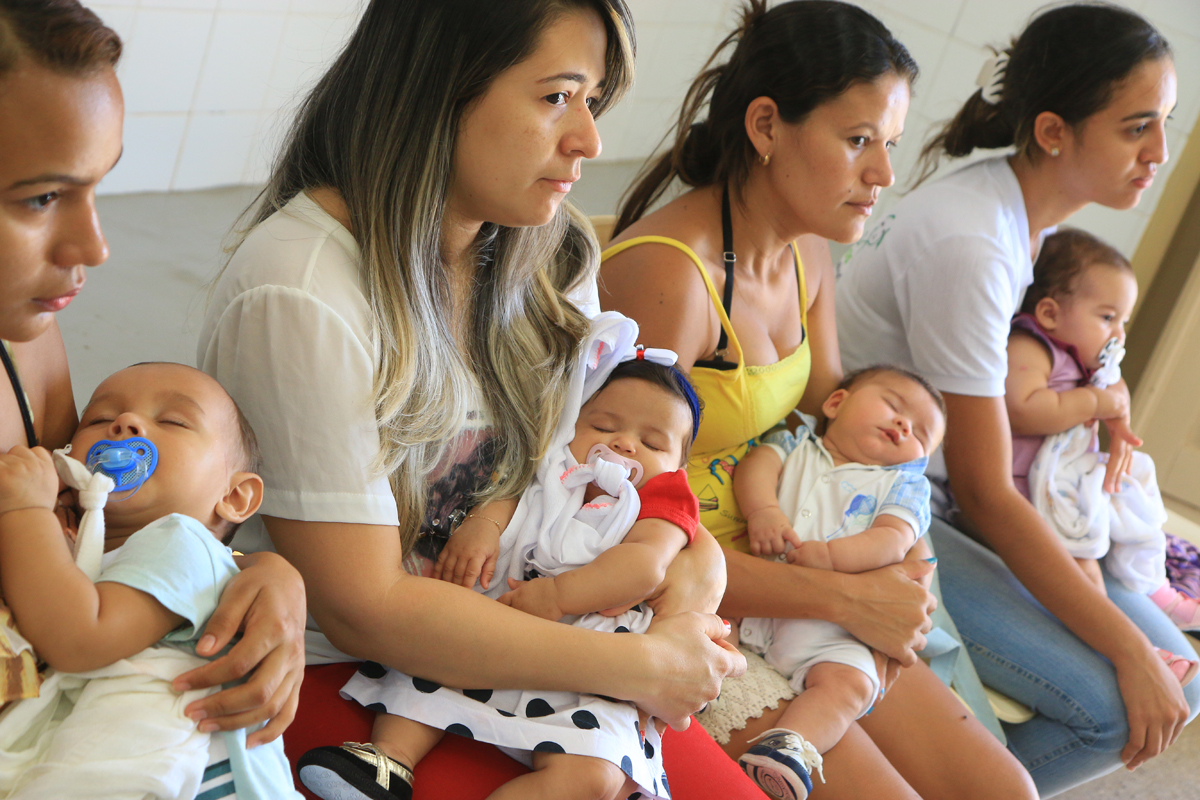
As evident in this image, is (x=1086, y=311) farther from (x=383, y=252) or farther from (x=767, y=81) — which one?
(x=383, y=252)

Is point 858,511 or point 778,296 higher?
point 778,296

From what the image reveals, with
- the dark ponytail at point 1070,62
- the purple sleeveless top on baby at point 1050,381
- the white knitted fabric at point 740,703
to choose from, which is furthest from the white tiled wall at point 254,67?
the white knitted fabric at point 740,703

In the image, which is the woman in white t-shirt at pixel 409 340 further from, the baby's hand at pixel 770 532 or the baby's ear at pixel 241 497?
the baby's hand at pixel 770 532

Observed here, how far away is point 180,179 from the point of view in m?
3.50

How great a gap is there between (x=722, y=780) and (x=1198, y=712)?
137 cm

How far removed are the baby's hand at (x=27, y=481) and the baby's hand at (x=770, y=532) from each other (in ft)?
3.84

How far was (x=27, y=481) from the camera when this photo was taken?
2.92 ft

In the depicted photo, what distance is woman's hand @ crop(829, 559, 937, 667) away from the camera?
164 centimetres

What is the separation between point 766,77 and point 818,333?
557 millimetres

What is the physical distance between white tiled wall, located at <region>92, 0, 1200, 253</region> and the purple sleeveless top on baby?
2.74 feet

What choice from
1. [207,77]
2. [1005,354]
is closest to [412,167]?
[1005,354]

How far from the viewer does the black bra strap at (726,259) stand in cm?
179

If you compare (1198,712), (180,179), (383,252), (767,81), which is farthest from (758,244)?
(180,179)

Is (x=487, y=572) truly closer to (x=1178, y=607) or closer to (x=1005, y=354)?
(x=1005, y=354)
